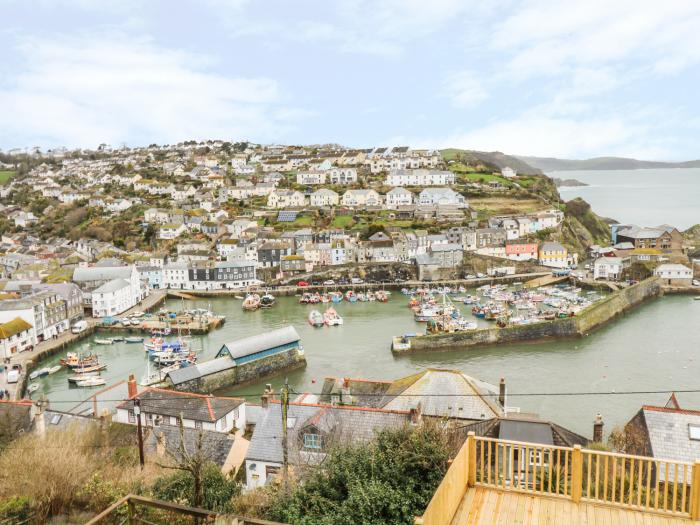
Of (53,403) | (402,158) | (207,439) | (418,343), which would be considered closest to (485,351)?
(418,343)

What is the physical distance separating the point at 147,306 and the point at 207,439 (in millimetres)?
22239

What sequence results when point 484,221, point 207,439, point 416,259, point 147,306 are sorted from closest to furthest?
1. point 207,439
2. point 147,306
3. point 416,259
4. point 484,221

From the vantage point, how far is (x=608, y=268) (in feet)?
115

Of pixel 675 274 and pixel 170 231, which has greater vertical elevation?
pixel 170 231

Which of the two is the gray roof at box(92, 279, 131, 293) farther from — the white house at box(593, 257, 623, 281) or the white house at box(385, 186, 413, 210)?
the white house at box(593, 257, 623, 281)

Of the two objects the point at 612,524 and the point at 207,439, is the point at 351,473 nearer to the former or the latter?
the point at 612,524

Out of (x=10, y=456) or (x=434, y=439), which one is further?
(x=10, y=456)

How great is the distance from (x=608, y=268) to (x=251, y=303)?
22437 millimetres

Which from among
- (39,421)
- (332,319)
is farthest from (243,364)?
(332,319)

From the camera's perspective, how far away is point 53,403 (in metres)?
16.9

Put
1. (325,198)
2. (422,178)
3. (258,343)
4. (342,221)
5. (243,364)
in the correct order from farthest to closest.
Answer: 1. (422,178)
2. (325,198)
3. (342,221)
4. (258,343)
5. (243,364)

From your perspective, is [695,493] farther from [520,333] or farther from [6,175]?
[6,175]

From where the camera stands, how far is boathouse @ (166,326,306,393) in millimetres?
16578

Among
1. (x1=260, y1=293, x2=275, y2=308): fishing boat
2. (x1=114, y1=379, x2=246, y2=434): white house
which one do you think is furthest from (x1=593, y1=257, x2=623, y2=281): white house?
(x1=114, y1=379, x2=246, y2=434): white house
